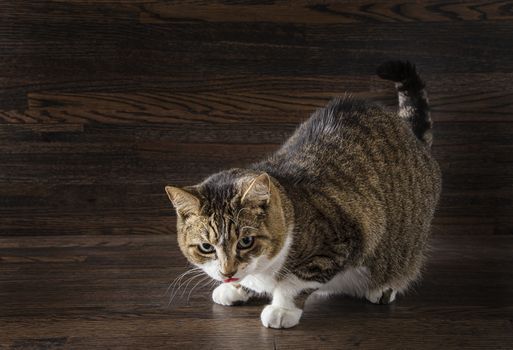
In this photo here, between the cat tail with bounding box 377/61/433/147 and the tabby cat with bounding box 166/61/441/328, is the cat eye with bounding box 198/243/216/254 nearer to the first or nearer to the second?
the tabby cat with bounding box 166/61/441/328

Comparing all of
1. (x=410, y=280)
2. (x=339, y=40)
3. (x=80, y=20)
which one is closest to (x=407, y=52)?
(x=339, y=40)

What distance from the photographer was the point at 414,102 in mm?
1717

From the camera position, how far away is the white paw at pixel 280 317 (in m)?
1.37

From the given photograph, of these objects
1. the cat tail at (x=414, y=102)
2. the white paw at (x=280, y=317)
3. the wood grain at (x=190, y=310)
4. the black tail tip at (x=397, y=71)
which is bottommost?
the wood grain at (x=190, y=310)

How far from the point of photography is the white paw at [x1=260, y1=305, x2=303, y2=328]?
1371 mm

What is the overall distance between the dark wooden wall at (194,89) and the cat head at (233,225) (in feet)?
2.02

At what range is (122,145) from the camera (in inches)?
75.4

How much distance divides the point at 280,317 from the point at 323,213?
0.25 meters

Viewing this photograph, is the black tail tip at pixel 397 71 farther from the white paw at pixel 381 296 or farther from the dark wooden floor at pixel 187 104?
the white paw at pixel 381 296

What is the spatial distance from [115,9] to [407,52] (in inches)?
34.8

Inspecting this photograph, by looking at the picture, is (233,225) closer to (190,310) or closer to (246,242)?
(246,242)

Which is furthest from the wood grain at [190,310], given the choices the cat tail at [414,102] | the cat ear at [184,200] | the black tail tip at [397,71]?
the black tail tip at [397,71]

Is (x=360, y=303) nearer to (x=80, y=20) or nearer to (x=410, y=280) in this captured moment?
(x=410, y=280)

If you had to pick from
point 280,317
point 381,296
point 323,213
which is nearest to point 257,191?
point 323,213
